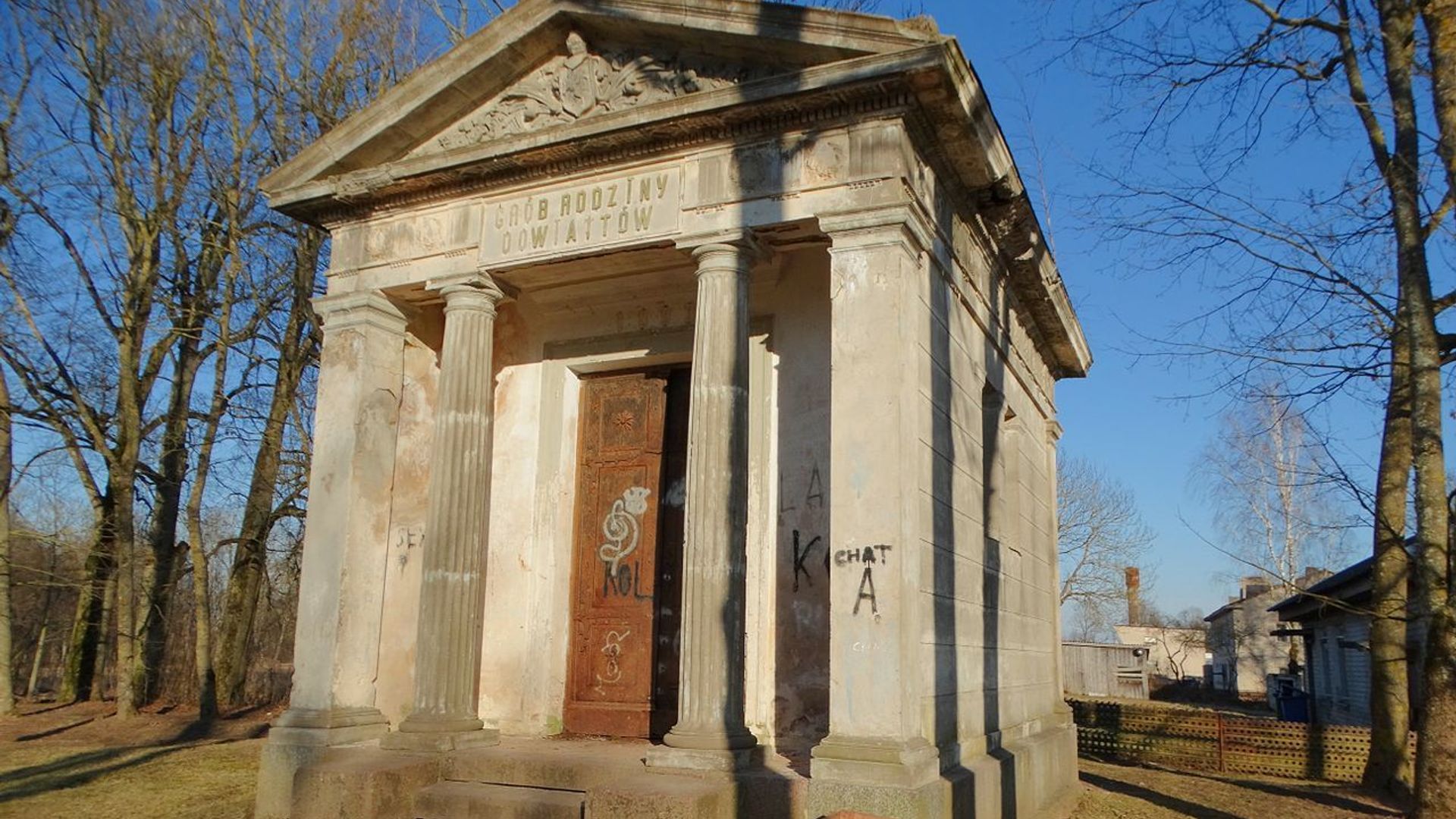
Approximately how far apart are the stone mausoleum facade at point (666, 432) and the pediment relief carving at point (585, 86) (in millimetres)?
29

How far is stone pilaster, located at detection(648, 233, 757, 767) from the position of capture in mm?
7516

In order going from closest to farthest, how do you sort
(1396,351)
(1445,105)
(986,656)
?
(1445,105) < (986,656) < (1396,351)

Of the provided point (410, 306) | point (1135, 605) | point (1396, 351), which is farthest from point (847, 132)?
point (1135, 605)

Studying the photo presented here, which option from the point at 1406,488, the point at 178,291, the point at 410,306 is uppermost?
the point at 178,291

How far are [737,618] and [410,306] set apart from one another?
15.2ft

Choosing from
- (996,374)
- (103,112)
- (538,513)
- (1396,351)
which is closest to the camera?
(538,513)

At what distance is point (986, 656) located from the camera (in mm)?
9641

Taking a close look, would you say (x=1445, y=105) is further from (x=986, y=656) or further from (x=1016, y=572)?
(x=1016, y=572)

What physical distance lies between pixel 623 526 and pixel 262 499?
1216cm

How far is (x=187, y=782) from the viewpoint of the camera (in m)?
11.2

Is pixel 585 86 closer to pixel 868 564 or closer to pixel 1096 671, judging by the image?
pixel 868 564

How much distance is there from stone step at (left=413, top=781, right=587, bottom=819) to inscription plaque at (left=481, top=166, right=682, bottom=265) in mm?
4224

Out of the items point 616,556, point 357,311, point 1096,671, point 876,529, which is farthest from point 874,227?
point 1096,671

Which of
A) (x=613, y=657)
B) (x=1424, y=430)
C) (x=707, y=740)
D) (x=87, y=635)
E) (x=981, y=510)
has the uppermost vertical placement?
(x=1424, y=430)
